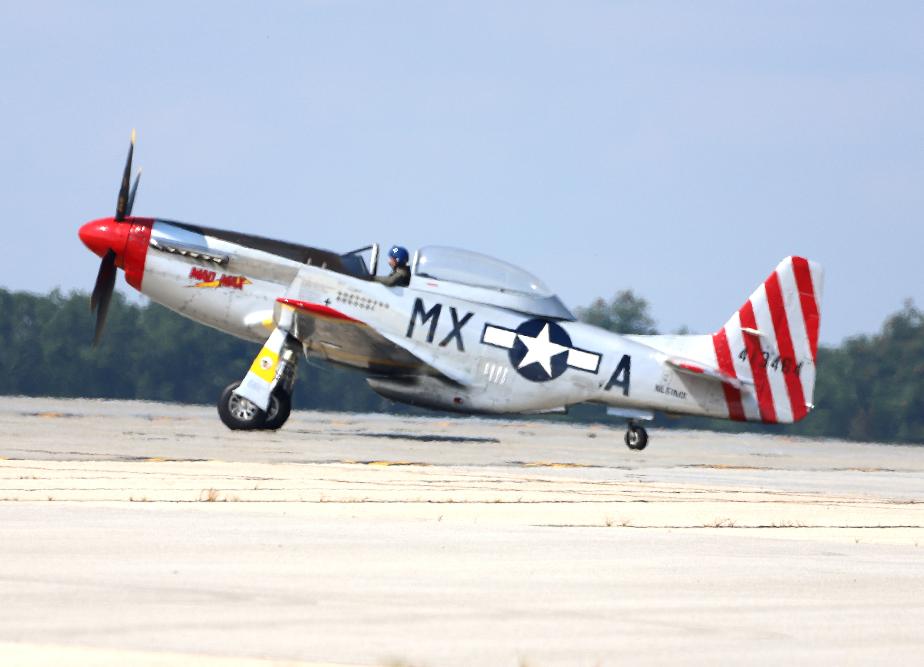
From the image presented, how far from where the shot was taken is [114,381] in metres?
58.2

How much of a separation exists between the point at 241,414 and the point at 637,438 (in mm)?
6355

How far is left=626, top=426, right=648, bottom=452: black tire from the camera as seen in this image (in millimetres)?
26609

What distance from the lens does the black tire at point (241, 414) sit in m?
24.7

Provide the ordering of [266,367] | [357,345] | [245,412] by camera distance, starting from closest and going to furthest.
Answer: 1. [266,367]
2. [245,412]
3. [357,345]

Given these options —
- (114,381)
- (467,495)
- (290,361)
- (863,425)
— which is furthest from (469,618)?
(114,381)

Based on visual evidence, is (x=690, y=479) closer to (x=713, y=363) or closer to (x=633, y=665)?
(x=713, y=363)

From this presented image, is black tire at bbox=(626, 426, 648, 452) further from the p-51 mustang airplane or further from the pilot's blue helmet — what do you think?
the pilot's blue helmet

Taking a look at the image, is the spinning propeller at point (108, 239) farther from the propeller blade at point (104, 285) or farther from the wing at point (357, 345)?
the wing at point (357, 345)

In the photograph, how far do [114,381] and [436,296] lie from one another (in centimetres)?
3495

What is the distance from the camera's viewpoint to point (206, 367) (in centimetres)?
6062

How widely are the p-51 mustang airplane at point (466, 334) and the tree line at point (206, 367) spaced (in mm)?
18182

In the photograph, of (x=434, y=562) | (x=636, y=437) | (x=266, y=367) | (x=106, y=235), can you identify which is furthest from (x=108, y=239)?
(x=434, y=562)

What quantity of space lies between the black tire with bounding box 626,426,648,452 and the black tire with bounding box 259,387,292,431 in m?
5.53

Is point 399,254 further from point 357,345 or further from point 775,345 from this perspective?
point 775,345
